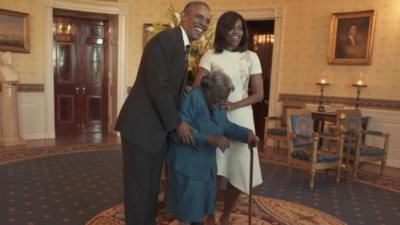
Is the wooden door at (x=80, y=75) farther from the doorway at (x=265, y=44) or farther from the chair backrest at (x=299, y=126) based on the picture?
→ the chair backrest at (x=299, y=126)

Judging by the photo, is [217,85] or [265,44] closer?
[217,85]

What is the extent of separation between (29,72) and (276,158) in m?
4.57

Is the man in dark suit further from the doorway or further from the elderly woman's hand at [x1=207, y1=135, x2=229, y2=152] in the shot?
the doorway

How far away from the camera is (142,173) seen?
200cm

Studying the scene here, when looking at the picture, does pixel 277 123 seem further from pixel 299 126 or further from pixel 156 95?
pixel 156 95

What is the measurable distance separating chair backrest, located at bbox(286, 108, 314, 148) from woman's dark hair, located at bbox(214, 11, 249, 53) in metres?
2.38

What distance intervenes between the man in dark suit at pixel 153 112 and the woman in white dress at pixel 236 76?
0.38 meters

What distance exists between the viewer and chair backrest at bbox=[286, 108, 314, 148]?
4.53 metres

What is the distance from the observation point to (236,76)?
93.5 inches

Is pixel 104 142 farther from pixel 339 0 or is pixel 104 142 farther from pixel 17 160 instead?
pixel 339 0

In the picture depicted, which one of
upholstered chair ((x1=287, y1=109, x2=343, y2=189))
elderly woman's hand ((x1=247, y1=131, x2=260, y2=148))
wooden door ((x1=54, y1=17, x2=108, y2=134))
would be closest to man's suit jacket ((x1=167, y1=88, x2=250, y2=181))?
elderly woman's hand ((x1=247, y1=131, x2=260, y2=148))

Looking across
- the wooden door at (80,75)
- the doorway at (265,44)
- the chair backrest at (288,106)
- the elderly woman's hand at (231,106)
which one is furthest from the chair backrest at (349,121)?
the wooden door at (80,75)

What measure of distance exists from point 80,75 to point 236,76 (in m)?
5.91

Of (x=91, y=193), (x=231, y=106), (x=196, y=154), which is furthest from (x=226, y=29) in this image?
(x=91, y=193)
